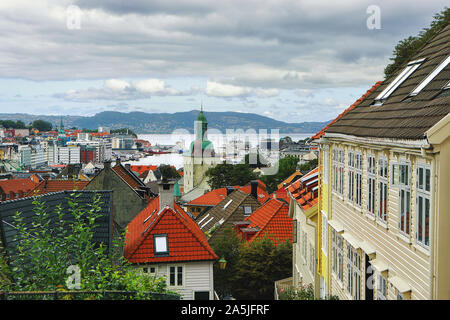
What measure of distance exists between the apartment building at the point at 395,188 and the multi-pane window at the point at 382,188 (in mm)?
19

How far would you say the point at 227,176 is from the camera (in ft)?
349

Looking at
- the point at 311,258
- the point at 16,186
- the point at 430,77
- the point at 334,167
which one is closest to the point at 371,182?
the point at 430,77

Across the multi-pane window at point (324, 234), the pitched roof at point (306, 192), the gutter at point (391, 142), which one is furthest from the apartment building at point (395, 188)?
the pitched roof at point (306, 192)

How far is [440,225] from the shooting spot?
25.0ft

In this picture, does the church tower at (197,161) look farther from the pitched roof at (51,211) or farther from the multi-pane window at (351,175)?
the multi-pane window at (351,175)

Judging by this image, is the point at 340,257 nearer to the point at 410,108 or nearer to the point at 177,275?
the point at 410,108

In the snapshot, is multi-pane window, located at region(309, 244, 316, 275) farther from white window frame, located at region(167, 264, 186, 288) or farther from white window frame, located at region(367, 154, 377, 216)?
white window frame, located at region(367, 154, 377, 216)

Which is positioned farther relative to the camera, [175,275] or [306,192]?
[175,275]

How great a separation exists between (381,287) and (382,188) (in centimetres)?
200

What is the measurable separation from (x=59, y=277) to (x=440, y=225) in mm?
7447

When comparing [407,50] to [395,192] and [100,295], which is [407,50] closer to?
[395,192]

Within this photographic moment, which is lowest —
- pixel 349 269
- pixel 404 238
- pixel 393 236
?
pixel 349 269

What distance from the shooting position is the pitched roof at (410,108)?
28.1 ft
